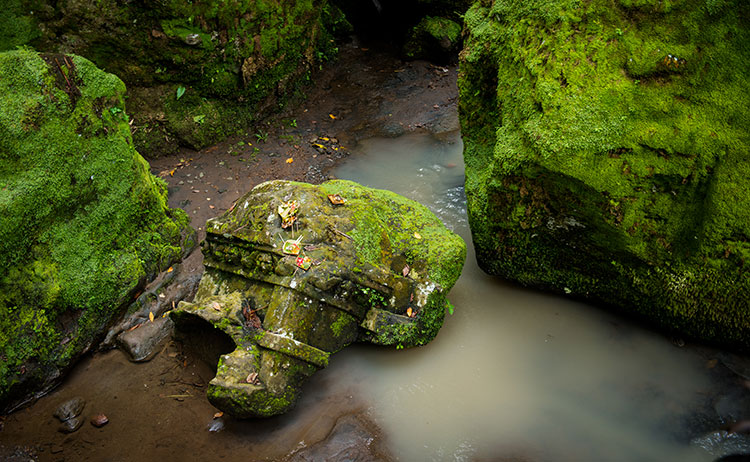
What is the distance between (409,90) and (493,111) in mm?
4584

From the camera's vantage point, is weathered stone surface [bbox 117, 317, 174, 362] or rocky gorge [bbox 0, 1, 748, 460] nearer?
rocky gorge [bbox 0, 1, 748, 460]

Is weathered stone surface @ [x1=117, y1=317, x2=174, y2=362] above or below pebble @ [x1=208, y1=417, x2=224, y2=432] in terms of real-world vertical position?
above

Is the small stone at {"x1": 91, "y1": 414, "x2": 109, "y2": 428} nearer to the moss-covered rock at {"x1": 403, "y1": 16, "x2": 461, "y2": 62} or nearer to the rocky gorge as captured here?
the rocky gorge

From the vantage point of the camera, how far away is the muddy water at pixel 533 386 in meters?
4.11

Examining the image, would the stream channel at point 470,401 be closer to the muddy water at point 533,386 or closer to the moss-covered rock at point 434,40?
the muddy water at point 533,386

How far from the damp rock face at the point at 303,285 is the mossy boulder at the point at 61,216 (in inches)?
49.1

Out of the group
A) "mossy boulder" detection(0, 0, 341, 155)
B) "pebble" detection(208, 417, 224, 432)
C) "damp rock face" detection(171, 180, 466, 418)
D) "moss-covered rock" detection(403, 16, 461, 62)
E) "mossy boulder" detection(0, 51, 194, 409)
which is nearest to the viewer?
"damp rock face" detection(171, 180, 466, 418)

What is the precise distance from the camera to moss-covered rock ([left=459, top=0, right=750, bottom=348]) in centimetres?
392

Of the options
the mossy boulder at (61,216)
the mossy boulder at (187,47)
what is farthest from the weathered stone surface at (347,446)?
the mossy boulder at (187,47)

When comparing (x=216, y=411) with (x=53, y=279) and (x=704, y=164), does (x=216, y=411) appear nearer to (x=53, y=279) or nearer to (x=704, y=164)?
(x=53, y=279)

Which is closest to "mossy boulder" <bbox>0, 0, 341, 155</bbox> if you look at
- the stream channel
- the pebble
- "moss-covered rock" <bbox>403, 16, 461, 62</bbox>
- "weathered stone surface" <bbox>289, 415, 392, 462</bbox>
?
"moss-covered rock" <bbox>403, 16, 461, 62</bbox>

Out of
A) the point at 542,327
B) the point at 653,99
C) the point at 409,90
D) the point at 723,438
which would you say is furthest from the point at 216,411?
the point at 409,90

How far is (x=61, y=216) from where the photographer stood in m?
4.98

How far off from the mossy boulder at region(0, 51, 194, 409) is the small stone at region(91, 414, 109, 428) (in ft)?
2.35
